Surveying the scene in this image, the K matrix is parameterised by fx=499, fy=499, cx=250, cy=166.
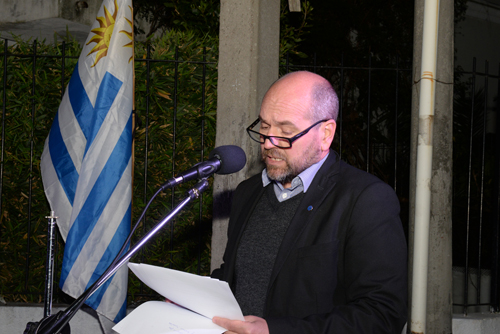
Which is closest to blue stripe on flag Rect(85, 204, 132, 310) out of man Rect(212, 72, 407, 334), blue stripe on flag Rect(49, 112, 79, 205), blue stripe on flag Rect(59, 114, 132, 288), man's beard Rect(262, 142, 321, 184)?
blue stripe on flag Rect(59, 114, 132, 288)

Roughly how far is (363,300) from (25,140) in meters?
3.95

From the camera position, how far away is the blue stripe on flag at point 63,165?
12.3 feet

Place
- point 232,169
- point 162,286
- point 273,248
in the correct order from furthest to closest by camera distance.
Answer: point 273,248 → point 232,169 → point 162,286

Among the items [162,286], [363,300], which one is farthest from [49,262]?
[363,300]

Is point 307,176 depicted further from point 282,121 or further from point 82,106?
point 82,106

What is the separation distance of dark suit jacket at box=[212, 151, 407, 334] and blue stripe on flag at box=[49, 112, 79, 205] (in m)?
2.21

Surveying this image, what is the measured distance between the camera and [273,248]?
2.22 metres

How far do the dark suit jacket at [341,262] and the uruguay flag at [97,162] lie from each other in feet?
6.26

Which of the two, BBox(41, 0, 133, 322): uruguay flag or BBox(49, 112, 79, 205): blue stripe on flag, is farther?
BBox(49, 112, 79, 205): blue stripe on flag

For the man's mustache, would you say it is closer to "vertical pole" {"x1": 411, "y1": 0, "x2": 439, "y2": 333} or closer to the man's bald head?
the man's bald head

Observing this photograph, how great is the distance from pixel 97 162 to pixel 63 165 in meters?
0.33

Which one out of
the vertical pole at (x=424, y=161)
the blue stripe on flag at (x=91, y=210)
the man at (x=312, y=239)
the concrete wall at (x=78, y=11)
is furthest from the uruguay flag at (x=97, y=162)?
the concrete wall at (x=78, y=11)

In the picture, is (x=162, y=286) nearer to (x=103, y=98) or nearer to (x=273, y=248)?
(x=273, y=248)

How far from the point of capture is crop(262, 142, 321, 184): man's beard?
2221mm
